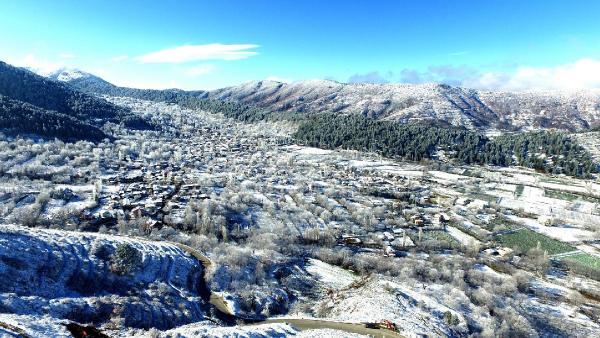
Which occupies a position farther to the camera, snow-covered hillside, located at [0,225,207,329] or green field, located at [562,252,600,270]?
green field, located at [562,252,600,270]

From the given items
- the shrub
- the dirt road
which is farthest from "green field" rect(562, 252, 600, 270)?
the shrub

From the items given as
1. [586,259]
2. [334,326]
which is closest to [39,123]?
[334,326]

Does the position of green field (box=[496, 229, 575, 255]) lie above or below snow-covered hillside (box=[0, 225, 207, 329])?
below

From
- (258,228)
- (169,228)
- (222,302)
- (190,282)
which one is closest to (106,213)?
(169,228)

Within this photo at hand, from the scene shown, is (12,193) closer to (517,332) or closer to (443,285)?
(443,285)

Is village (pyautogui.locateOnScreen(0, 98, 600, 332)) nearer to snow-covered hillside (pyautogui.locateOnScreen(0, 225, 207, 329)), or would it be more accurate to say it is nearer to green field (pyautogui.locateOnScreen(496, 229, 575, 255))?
green field (pyautogui.locateOnScreen(496, 229, 575, 255))
